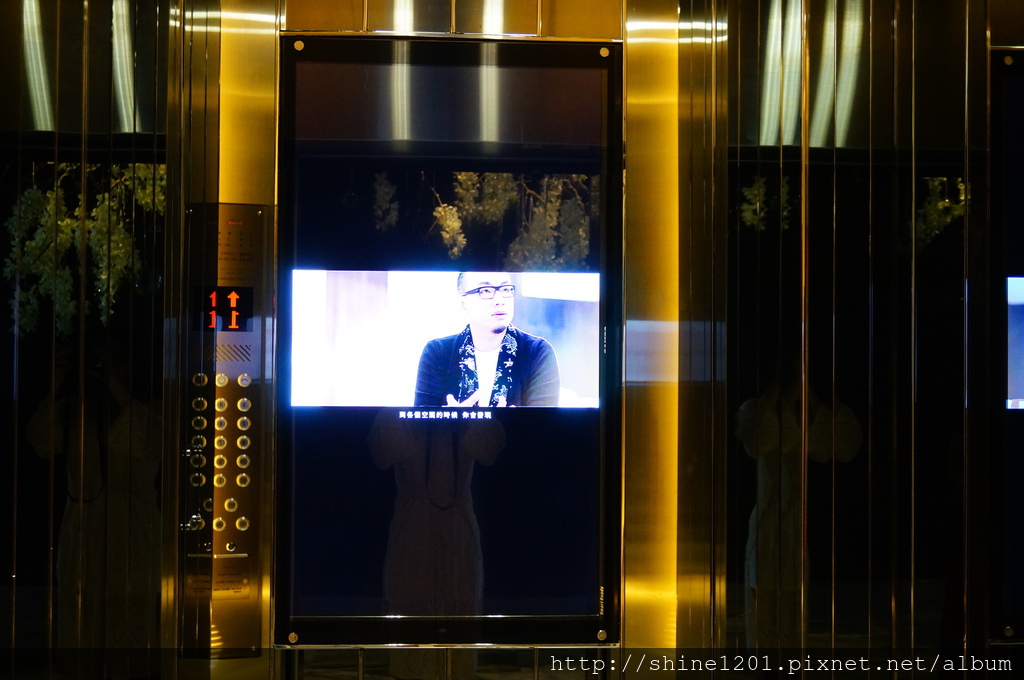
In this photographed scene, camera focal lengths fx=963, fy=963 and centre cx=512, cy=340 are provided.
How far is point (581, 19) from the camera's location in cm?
329

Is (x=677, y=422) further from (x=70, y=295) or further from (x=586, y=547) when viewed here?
(x=70, y=295)

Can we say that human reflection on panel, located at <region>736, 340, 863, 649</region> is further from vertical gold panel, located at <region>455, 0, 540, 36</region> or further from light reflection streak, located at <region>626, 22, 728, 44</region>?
vertical gold panel, located at <region>455, 0, 540, 36</region>

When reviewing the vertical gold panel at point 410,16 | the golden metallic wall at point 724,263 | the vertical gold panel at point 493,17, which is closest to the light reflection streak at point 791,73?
the golden metallic wall at point 724,263

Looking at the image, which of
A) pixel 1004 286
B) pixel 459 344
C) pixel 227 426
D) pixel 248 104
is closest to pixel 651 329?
pixel 459 344

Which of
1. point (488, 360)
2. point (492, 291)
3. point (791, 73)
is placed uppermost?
point (791, 73)

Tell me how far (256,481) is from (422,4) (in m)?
1.69

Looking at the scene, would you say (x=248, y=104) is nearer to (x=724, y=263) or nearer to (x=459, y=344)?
(x=459, y=344)

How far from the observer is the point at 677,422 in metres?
3.28

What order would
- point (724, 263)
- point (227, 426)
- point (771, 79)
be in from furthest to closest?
1. point (227, 426)
2. point (724, 263)
3. point (771, 79)

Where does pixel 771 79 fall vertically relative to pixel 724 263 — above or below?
above

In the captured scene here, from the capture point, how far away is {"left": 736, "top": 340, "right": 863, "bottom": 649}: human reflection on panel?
220 centimetres

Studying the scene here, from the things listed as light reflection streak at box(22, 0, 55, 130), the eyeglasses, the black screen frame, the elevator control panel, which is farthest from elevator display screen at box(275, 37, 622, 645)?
the black screen frame

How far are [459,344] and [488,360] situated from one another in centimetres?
11

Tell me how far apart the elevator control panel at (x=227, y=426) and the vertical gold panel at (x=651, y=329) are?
Answer: 123 cm
